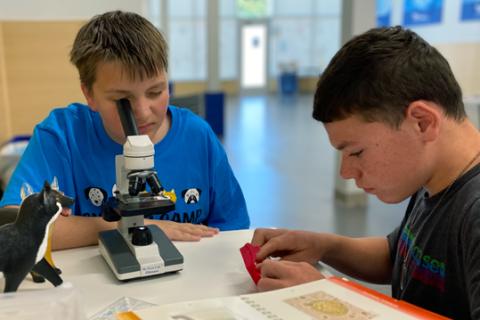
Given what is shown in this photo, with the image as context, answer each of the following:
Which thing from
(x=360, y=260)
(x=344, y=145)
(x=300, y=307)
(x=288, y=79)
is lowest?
(x=288, y=79)

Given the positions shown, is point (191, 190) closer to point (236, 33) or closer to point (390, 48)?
point (390, 48)

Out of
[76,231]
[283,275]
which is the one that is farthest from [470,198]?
[76,231]

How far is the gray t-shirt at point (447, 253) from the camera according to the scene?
78 centimetres

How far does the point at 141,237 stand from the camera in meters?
1.00

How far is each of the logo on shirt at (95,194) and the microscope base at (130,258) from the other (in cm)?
25

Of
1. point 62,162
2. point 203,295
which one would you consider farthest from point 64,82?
Result: point 203,295

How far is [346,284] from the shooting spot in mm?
814

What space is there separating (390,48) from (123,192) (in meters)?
0.60

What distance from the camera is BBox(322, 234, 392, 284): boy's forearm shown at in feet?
3.79

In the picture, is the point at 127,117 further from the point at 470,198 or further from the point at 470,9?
the point at 470,9

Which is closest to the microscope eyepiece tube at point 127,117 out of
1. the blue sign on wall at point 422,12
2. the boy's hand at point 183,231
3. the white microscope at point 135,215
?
the white microscope at point 135,215

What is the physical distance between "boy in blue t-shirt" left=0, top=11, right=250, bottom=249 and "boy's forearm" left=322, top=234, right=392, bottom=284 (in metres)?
0.32

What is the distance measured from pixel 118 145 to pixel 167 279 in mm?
502

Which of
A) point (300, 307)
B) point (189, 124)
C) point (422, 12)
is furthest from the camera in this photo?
point (422, 12)
